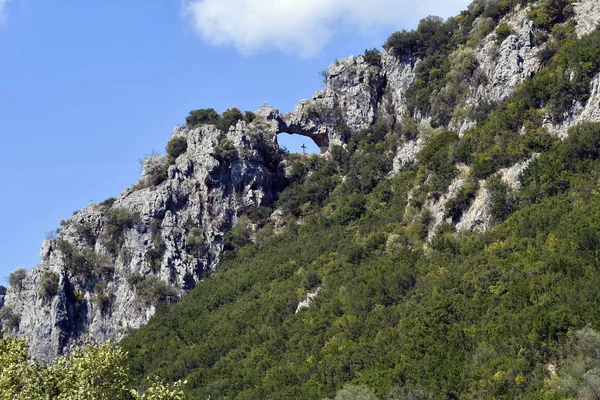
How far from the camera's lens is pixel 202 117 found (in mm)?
100688

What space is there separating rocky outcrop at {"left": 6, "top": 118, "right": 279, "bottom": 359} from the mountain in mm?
261

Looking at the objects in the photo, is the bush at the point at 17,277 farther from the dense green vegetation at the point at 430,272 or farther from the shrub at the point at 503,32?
the shrub at the point at 503,32

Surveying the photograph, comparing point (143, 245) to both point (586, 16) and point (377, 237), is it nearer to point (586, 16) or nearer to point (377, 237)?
point (377, 237)

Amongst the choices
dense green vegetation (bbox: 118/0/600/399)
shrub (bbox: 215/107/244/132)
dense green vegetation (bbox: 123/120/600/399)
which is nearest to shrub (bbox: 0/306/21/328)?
dense green vegetation (bbox: 118/0/600/399)

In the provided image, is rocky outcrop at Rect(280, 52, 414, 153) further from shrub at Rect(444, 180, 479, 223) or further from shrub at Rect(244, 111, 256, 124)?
shrub at Rect(444, 180, 479, 223)

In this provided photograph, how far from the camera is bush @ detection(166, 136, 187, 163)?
316 ft

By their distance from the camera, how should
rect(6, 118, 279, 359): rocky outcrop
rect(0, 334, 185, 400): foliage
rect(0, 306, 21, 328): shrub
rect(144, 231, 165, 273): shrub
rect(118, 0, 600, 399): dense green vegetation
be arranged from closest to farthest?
rect(0, 334, 185, 400): foliage → rect(118, 0, 600, 399): dense green vegetation → rect(6, 118, 279, 359): rocky outcrop → rect(144, 231, 165, 273): shrub → rect(0, 306, 21, 328): shrub

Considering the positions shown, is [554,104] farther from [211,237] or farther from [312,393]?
[211,237]

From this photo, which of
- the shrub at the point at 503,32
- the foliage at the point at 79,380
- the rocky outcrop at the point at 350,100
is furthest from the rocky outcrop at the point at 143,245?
the foliage at the point at 79,380

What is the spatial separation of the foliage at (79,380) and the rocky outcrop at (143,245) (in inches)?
2000

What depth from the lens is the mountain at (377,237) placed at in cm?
5184

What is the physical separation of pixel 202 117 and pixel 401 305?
163 feet

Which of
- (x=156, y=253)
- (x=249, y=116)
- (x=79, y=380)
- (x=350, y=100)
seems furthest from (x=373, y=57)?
(x=79, y=380)

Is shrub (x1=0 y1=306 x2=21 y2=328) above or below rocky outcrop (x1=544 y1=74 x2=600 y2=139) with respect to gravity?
above
